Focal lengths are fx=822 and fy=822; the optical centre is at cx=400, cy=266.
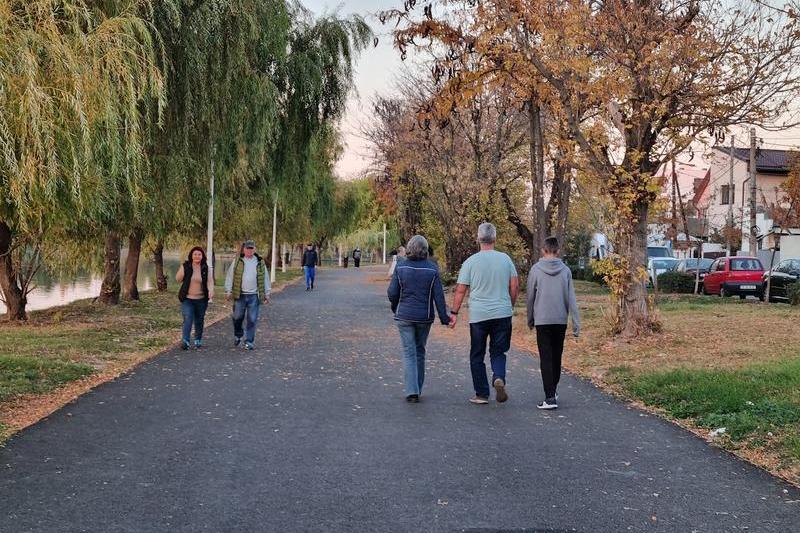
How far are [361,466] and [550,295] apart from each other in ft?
11.7

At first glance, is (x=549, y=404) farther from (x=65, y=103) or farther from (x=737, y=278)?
(x=737, y=278)

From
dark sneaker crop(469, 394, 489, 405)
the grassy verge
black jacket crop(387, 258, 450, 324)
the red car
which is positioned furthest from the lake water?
the red car

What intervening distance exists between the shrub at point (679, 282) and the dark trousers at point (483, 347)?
2598 cm

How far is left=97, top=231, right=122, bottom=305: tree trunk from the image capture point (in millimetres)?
21703

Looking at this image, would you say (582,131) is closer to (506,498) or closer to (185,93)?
(185,93)

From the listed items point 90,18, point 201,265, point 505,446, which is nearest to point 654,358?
point 505,446

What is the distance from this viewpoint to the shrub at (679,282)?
32750 mm

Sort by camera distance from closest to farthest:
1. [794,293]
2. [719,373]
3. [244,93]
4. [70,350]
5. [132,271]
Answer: [719,373] < [70,350] < [244,93] < [794,293] < [132,271]

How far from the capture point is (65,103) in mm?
8078

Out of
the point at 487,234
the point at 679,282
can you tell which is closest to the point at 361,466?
the point at 487,234

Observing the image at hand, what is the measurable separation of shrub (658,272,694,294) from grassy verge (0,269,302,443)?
18.8m

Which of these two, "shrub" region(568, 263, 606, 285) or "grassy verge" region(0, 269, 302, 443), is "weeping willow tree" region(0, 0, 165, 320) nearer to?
"grassy verge" region(0, 269, 302, 443)

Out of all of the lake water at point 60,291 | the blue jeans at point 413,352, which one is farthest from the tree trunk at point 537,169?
the lake water at point 60,291

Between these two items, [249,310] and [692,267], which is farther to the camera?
[692,267]
